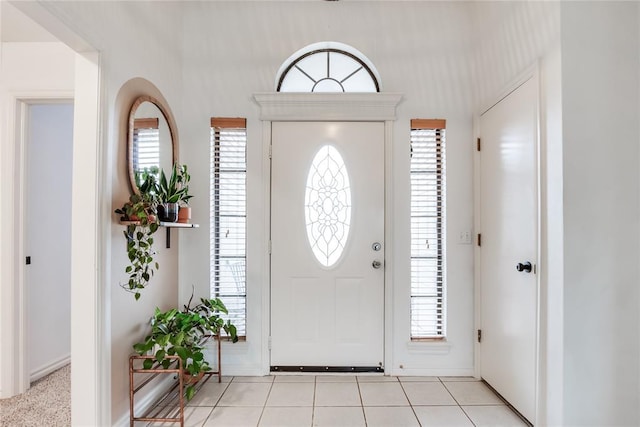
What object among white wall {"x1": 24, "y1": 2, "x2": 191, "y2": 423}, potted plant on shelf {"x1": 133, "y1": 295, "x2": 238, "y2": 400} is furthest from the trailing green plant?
potted plant on shelf {"x1": 133, "y1": 295, "x2": 238, "y2": 400}

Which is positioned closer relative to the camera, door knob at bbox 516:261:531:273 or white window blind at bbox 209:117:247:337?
door knob at bbox 516:261:531:273

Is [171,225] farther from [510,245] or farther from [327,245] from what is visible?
[510,245]

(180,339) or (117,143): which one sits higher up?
(117,143)

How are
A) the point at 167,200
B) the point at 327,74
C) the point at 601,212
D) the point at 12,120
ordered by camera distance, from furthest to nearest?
the point at 327,74 < the point at 12,120 < the point at 167,200 < the point at 601,212

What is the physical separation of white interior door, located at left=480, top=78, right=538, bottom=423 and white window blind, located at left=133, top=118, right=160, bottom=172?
7.19 feet

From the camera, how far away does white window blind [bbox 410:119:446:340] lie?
2492 millimetres

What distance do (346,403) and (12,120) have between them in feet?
9.50

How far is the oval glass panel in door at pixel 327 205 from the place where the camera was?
8.19 feet

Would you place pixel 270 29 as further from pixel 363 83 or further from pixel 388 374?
pixel 388 374

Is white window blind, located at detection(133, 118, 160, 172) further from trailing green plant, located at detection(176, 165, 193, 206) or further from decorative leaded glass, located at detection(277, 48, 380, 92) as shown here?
decorative leaded glass, located at detection(277, 48, 380, 92)

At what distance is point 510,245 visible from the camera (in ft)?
6.61

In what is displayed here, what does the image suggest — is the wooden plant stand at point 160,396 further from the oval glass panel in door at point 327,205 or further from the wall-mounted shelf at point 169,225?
the oval glass panel in door at point 327,205

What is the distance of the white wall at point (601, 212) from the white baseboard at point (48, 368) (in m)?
3.31

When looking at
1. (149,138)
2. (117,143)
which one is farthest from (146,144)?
(117,143)
